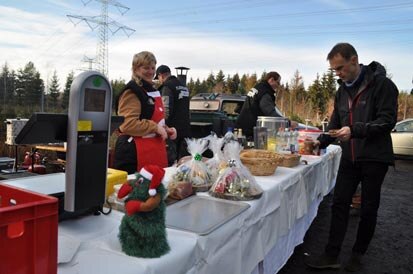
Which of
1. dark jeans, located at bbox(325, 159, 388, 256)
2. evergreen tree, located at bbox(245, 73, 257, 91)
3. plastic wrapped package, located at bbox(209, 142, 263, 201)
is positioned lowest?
dark jeans, located at bbox(325, 159, 388, 256)

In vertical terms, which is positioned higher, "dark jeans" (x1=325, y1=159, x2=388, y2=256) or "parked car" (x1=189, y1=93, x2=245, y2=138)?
"parked car" (x1=189, y1=93, x2=245, y2=138)

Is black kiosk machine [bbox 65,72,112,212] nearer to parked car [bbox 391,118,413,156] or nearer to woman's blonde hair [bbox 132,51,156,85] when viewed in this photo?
woman's blonde hair [bbox 132,51,156,85]

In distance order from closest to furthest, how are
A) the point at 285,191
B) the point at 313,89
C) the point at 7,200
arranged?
the point at 7,200, the point at 285,191, the point at 313,89

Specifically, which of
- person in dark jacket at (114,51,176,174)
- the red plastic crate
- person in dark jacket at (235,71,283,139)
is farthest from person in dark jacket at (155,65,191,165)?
the red plastic crate

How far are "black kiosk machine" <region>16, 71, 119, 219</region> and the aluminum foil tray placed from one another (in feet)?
1.12

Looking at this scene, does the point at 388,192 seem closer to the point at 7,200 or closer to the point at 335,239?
the point at 335,239

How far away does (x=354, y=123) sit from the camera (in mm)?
2719

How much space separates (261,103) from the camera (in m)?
4.97

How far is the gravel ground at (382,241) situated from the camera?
318cm

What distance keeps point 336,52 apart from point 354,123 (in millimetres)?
547

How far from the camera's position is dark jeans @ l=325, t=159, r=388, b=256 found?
8.92ft

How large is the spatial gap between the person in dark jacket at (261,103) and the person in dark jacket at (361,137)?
1972mm

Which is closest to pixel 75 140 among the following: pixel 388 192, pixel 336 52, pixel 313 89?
pixel 336 52

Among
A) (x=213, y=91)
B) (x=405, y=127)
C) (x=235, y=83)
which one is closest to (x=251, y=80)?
(x=235, y=83)
